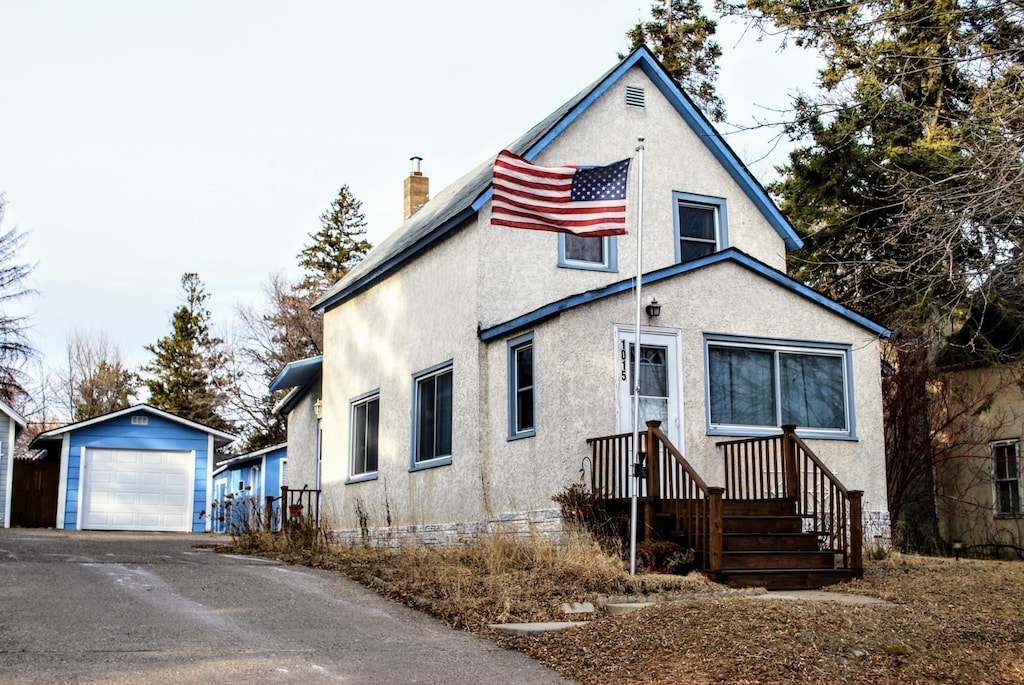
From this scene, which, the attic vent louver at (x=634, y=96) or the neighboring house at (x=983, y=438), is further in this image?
the neighboring house at (x=983, y=438)

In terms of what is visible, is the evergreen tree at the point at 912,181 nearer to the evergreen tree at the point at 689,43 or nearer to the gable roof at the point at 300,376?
the evergreen tree at the point at 689,43

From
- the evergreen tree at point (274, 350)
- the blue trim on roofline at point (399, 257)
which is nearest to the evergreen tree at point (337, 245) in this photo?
the evergreen tree at point (274, 350)

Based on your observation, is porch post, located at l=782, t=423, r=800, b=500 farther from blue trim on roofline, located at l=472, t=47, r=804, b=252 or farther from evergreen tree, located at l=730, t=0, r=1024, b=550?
blue trim on roofline, located at l=472, t=47, r=804, b=252

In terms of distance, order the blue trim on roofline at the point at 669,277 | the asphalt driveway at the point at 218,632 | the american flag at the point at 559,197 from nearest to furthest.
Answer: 1. the asphalt driveway at the point at 218,632
2. the american flag at the point at 559,197
3. the blue trim on roofline at the point at 669,277

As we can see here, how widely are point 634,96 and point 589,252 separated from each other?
2702 mm

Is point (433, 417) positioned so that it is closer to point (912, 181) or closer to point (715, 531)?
point (715, 531)

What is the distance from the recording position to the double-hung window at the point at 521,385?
13930 millimetres

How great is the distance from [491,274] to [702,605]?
667 cm

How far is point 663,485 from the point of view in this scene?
12.3 meters

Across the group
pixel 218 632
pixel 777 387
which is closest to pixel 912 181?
pixel 777 387

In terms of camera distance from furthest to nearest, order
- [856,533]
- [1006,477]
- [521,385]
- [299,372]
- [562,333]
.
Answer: [299,372], [1006,477], [521,385], [562,333], [856,533]

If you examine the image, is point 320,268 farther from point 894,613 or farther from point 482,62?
point 894,613

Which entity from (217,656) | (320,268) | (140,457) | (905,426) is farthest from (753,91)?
(320,268)

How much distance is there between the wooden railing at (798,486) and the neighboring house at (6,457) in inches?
773
